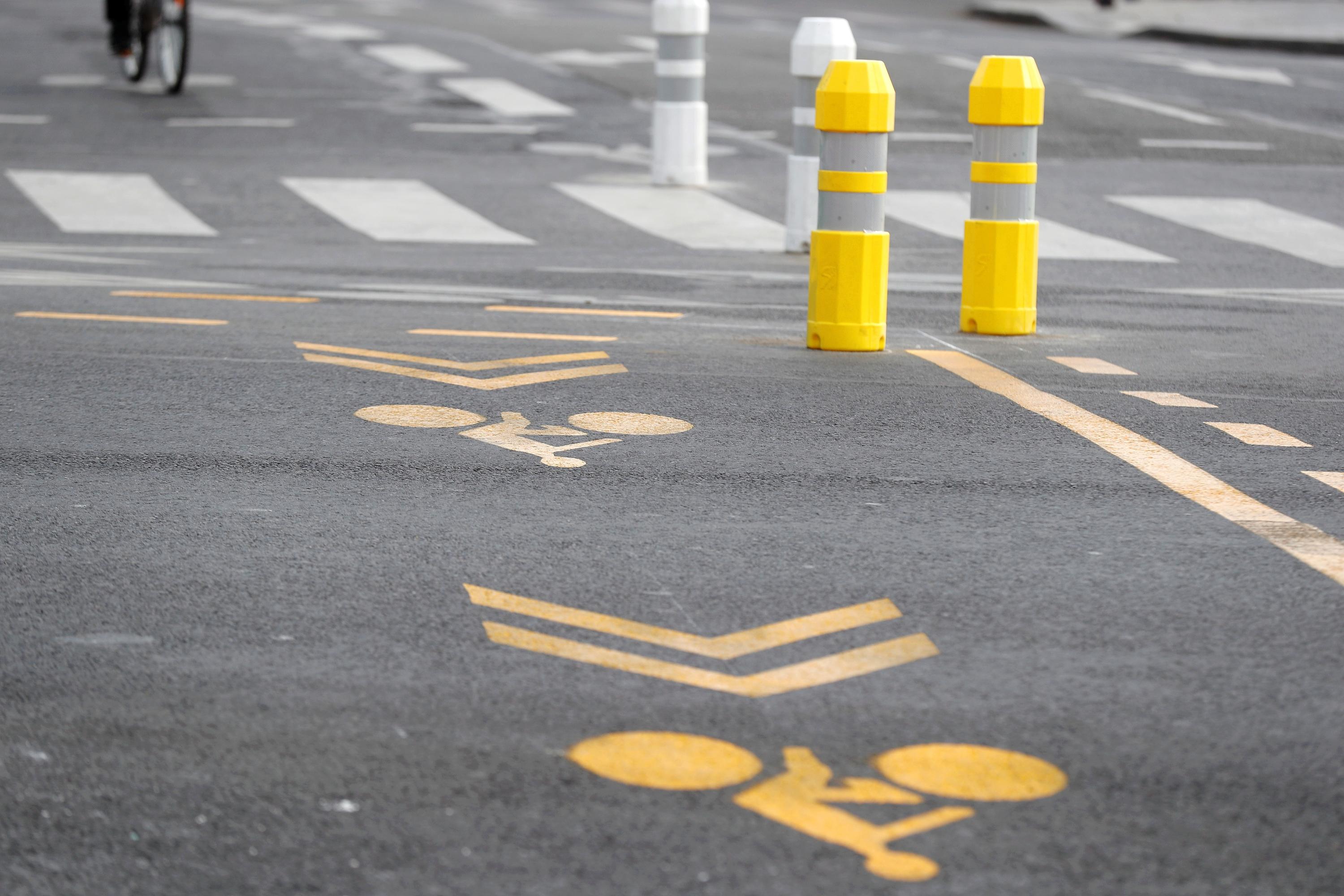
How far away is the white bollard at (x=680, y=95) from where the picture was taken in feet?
39.0

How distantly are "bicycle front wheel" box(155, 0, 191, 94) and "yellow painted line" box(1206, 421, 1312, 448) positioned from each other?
11481 millimetres

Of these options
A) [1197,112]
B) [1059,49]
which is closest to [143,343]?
[1197,112]

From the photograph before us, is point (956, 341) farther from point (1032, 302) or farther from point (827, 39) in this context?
point (827, 39)

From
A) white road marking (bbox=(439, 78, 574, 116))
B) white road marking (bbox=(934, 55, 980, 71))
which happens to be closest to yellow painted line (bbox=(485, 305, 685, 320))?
white road marking (bbox=(439, 78, 574, 116))

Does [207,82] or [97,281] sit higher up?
[207,82]

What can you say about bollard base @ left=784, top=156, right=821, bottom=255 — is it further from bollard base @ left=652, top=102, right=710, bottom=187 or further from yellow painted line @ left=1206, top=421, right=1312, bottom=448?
yellow painted line @ left=1206, top=421, right=1312, bottom=448

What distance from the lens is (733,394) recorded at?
6375 millimetres

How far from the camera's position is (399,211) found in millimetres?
11828

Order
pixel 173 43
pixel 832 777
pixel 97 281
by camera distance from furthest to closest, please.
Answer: pixel 173 43 → pixel 97 281 → pixel 832 777

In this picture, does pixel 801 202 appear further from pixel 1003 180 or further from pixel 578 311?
pixel 1003 180

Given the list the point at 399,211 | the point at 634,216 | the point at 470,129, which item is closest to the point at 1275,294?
the point at 634,216

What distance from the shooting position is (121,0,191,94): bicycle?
15.9 meters

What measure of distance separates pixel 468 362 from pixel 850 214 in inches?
59.0

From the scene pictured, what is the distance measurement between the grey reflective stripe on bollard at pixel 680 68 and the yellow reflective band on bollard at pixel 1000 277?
466cm
